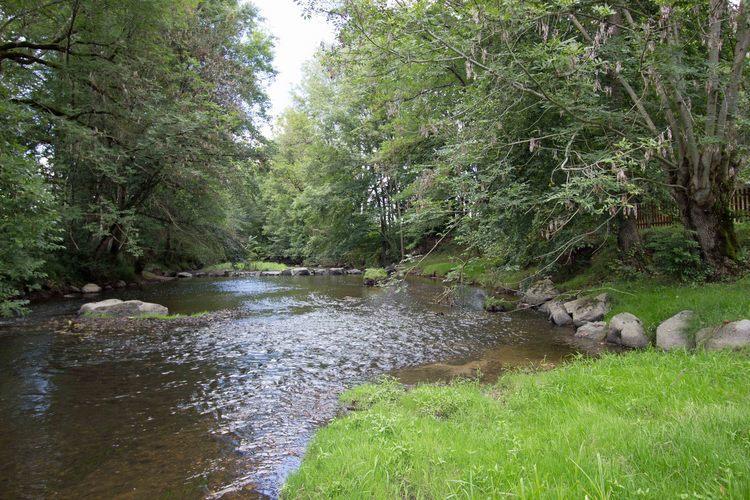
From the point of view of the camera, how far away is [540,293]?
1584 cm

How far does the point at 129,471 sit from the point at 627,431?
5.47 meters

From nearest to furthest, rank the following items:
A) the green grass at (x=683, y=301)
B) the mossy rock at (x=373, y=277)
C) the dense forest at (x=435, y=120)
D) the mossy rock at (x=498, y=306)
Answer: the green grass at (x=683, y=301) → the dense forest at (x=435, y=120) → the mossy rock at (x=498, y=306) → the mossy rock at (x=373, y=277)

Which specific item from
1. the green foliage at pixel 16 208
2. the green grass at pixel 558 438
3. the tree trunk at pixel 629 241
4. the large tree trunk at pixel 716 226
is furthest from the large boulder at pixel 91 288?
the large tree trunk at pixel 716 226

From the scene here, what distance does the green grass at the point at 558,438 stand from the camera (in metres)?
2.90

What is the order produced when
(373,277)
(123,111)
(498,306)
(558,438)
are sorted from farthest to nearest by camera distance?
1. (373,277)
2. (123,111)
3. (498,306)
4. (558,438)

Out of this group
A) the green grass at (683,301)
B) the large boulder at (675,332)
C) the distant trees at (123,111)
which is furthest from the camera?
the distant trees at (123,111)

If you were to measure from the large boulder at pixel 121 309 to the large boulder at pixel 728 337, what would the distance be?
16.1 meters

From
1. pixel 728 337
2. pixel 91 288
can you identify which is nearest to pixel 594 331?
pixel 728 337

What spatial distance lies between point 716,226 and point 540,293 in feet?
20.3

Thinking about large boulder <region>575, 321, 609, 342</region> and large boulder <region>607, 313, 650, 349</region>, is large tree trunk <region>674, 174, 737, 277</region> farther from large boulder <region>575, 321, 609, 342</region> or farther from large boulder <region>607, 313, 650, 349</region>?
large boulder <region>575, 321, 609, 342</region>

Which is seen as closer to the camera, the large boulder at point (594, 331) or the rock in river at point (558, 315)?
the large boulder at point (594, 331)

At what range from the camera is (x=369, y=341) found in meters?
11.6

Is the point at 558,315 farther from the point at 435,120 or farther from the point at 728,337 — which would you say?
the point at 435,120

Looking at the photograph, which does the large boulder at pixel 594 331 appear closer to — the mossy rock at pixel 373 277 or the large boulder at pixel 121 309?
the large boulder at pixel 121 309
